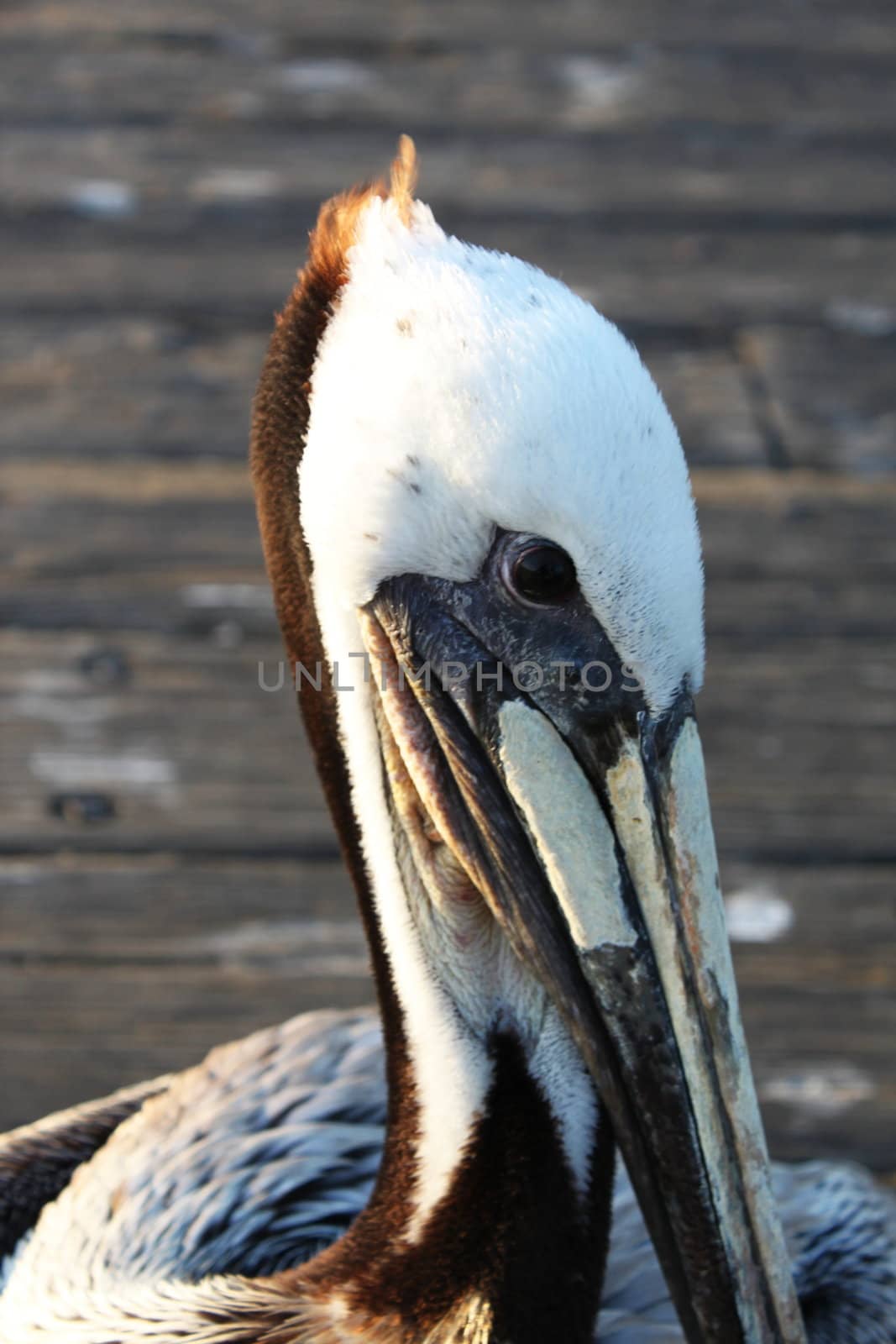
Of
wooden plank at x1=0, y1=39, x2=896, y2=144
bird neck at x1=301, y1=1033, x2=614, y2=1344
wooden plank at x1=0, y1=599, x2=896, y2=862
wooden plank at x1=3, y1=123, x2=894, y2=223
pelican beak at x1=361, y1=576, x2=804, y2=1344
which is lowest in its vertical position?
bird neck at x1=301, y1=1033, x2=614, y2=1344

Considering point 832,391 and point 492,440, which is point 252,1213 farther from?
point 832,391

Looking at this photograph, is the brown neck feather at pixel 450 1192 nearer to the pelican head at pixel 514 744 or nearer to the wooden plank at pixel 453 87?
the pelican head at pixel 514 744

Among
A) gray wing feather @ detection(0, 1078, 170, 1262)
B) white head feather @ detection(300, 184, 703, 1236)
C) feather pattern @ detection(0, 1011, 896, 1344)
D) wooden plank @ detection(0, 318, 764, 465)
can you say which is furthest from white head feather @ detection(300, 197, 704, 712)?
wooden plank @ detection(0, 318, 764, 465)

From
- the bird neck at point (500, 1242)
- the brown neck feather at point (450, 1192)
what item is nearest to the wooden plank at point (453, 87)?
the brown neck feather at point (450, 1192)

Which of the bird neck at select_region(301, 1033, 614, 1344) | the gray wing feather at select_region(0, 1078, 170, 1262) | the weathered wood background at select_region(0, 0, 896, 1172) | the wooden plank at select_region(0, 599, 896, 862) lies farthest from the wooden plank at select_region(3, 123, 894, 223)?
the bird neck at select_region(301, 1033, 614, 1344)

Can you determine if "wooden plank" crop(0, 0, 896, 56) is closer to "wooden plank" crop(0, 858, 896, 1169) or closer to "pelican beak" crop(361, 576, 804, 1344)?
"wooden plank" crop(0, 858, 896, 1169)

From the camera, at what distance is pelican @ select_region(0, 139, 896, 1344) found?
113cm

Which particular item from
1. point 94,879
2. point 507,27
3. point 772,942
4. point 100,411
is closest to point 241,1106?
point 94,879

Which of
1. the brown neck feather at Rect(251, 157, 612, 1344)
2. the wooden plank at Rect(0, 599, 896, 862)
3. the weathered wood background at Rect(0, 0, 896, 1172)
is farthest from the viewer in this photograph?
the wooden plank at Rect(0, 599, 896, 862)

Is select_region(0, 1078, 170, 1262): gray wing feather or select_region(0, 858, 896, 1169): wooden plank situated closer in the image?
select_region(0, 1078, 170, 1262): gray wing feather

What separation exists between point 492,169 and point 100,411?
40.2 inches

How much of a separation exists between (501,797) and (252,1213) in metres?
0.63

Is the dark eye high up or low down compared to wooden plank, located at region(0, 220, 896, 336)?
down

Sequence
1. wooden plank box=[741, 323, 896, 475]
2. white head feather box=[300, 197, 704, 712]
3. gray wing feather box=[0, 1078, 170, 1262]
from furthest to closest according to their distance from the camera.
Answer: wooden plank box=[741, 323, 896, 475] < gray wing feather box=[0, 1078, 170, 1262] < white head feather box=[300, 197, 704, 712]
